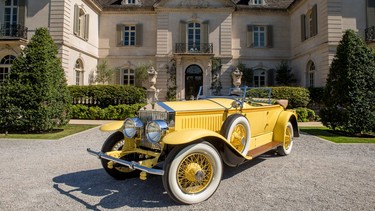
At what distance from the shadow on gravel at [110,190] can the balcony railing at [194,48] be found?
54.2 feet

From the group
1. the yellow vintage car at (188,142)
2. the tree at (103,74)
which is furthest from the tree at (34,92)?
the tree at (103,74)

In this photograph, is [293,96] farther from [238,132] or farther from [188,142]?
[188,142]

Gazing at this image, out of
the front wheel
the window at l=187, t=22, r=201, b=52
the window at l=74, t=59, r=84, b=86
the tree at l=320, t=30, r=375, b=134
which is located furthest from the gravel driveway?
the window at l=187, t=22, r=201, b=52

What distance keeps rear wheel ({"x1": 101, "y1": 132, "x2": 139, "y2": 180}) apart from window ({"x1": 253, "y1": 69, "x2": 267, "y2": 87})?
59.4ft

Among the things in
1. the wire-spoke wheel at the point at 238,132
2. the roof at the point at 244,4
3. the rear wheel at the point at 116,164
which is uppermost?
the roof at the point at 244,4

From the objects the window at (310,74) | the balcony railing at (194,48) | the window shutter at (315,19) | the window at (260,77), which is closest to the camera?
the window shutter at (315,19)

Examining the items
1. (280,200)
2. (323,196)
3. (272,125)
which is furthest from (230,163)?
(272,125)

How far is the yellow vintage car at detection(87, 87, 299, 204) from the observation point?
3.02 metres

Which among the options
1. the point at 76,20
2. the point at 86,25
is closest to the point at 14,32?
the point at 76,20

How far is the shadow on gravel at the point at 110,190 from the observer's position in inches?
120

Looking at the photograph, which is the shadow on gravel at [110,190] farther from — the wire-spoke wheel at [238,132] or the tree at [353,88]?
the tree at [353,88]

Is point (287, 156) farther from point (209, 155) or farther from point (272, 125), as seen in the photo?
point (209, 155)

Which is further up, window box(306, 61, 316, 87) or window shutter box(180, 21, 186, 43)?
window shutter box(180, 21, 186, 43)

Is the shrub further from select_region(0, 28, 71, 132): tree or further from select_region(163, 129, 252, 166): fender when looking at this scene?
select_region(0, 28, 71, 132): tree
